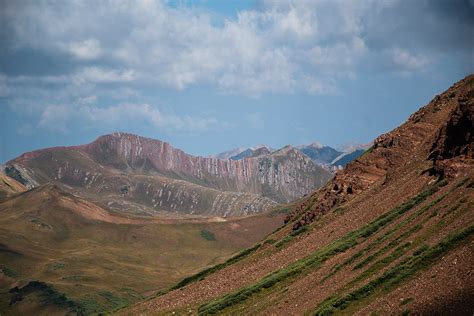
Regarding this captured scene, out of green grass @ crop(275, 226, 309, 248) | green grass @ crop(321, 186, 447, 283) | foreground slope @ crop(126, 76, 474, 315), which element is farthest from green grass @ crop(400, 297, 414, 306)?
green grass @ crop(275, 226, 309, 248)

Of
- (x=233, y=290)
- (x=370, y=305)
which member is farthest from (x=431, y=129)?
(x=370, y=305)

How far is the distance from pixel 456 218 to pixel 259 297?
21.9 metres

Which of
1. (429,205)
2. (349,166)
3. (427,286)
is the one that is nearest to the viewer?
(427,286)

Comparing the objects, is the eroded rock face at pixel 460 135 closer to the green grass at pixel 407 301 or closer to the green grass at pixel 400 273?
the green grass at pixel 400 273

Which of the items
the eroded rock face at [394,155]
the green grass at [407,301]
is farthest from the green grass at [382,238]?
the eroded rock face at [394,155]

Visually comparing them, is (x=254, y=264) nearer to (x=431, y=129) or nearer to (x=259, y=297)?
(x=259, y=297)

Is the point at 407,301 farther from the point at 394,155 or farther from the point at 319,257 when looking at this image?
the point at 394,155

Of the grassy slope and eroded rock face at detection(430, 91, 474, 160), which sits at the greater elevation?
eroded rock face at detection(430, 91, 474, 160)

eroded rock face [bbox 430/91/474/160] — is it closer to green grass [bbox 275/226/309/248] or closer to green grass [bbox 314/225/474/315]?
green grass [bbox 314/225/474/315]

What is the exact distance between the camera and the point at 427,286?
114 feet

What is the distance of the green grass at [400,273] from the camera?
37656mm

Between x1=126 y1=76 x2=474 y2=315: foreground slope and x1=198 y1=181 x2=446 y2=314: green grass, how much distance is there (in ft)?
0.42

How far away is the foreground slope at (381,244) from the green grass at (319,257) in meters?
0.13

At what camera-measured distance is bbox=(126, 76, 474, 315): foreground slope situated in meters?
36.5
